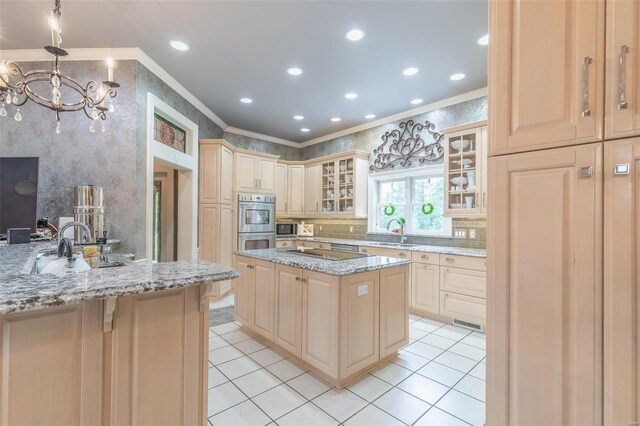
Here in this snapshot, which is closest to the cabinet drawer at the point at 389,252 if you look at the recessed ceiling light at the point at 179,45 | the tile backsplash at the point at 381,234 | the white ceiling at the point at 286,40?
the tile backsplash at the point at 381,234

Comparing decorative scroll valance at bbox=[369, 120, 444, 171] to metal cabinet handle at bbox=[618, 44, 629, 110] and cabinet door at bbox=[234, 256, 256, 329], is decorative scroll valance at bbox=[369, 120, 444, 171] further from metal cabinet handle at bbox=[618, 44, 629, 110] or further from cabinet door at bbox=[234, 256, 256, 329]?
metal cabinet handle at bbox=[618, 44, 629, 110]

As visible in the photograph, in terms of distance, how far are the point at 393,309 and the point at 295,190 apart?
3.90 meters

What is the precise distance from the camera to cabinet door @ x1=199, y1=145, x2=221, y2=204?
4461 mm

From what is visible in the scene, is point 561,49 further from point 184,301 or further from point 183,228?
point 183,228

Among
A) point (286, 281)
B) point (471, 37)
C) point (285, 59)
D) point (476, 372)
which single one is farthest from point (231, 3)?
point (476, 372)

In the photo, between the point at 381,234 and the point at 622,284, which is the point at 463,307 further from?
the point at 622,284

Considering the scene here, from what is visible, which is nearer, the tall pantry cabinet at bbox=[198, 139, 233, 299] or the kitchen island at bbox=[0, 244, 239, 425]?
the kitchen island at bbox=[0, 244, 239, 425]

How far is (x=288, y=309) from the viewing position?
259 centimetres

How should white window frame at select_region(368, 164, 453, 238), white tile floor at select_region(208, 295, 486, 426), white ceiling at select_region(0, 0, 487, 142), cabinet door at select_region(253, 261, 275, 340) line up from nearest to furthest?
white tile floor at select_region(208, 295, 486, 426)
white ceiling at select_region(0, 0, 487, 142)
cabinet door at select_region(253, 261, 275, 340)
white window frame at select_region(368, 164, 453, 238)

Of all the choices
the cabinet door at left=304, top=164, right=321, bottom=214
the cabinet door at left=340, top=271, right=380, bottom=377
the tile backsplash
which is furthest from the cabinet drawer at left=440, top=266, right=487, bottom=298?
the cabinet door at left=304, top=164, right=321, bottom=214

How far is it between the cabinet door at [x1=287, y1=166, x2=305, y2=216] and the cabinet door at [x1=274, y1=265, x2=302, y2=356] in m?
3.35

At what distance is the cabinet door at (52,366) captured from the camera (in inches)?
37.4

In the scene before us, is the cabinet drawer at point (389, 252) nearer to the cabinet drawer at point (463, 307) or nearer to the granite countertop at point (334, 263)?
the cabinet drawer at point (463, 307)

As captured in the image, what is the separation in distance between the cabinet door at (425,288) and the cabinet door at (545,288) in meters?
2.50
